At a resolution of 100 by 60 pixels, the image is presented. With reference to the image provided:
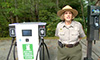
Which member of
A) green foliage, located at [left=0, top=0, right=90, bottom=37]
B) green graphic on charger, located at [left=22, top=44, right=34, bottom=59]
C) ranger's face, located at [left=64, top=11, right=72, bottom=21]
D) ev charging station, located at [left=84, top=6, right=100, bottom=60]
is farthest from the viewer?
green foliage, located at [left=0, top=0, right=90, bottom=37]

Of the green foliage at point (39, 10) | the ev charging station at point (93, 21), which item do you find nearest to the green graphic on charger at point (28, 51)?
the ev charging station at point (93, 21)

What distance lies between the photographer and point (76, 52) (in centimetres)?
193

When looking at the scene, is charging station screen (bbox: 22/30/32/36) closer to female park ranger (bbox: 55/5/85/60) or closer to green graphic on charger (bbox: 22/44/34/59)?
green graphic on charger (bbox: 22/44/34/59)

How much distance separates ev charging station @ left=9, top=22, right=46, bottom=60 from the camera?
229cm

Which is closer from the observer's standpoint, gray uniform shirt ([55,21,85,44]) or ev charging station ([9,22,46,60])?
gray uniform shirt ([55,21,85,44])

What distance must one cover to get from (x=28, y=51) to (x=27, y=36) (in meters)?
0.39

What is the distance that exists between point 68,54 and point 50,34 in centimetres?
556

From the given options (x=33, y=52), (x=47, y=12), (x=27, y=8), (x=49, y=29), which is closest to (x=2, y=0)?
(x=27, y=8)

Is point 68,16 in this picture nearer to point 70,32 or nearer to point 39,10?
point 70,32

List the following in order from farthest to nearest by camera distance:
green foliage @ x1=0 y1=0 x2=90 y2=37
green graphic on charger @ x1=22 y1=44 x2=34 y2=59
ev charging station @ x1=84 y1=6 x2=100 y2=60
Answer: green foliage @ x1=0 y1=0 x2=90 y2=37 → green graphic on charger @ x1=22 y1=44 x2=34 y2=59 → ev charging station @ x1=84 y1=6 x2=100 y2=60

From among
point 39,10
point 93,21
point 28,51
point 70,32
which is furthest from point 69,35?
point 39,10

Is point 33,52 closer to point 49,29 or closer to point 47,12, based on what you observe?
point 49,29

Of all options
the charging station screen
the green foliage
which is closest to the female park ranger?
the charging station screen

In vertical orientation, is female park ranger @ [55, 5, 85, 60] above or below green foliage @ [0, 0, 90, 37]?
below
